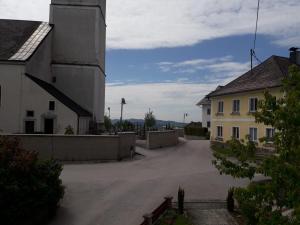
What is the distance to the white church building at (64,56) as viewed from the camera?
40.4 metres

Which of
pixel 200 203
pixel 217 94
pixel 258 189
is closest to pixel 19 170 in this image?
pixel 200 203

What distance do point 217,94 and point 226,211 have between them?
29359mm

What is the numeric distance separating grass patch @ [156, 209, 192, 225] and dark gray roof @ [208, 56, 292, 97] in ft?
66.8

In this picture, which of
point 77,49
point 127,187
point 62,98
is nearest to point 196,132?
point 77,49

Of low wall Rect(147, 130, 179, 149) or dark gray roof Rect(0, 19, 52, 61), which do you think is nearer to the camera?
low wall Rect(147, 130, 179, 149)

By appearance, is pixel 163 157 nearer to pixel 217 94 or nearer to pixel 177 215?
pixel 217 94

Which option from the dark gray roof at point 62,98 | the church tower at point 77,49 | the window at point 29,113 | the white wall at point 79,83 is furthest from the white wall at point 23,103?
the church tower at point 77,49

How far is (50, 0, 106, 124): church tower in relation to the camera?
4741 centimetres

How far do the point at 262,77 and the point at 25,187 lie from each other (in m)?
28.6

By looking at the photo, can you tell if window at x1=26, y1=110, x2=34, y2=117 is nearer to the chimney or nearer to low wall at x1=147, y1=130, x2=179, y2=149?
low wall at x1=147, y1=130, x2=179, y2=149

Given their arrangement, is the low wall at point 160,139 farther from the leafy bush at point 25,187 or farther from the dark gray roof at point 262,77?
the leafy bush at point 25,187

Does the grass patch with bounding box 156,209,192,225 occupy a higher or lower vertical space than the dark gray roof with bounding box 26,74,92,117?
lower

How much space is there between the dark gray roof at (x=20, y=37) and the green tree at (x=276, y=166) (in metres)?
33.6

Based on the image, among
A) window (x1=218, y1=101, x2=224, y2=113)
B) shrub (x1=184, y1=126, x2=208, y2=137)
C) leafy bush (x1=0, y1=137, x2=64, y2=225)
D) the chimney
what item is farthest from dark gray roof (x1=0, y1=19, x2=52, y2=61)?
shrub (x1=184, y1=126, x2=208, y2=137)
